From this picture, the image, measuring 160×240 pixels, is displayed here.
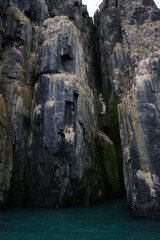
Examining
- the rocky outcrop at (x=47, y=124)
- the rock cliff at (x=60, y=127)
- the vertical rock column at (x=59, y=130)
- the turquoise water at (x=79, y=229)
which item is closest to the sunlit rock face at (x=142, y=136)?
the rock cliff at (x=60, y=127)

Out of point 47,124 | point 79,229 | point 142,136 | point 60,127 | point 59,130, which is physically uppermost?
point 47,124

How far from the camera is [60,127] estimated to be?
17781 millimetres

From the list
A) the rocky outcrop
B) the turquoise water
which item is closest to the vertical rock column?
the rocky outcrop

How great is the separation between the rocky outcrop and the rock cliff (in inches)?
3.2

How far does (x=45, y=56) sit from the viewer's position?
2122 cm

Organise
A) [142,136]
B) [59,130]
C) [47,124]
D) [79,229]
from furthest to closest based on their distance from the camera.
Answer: [47,124]
[59,130]
[142,136]
[79,229]

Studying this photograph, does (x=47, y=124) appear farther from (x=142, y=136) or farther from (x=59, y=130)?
(x=142, y=136)

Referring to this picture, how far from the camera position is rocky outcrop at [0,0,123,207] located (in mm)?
17266

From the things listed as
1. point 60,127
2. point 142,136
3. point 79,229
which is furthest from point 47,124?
point 79,229

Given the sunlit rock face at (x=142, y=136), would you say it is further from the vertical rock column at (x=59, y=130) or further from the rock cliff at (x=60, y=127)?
the vertical rock column at (x=59, y=130)

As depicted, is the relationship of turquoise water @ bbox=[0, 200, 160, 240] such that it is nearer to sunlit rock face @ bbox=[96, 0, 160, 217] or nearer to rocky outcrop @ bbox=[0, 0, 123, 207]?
sunlit rock face @ bbox=[96, 0, 160, 217]

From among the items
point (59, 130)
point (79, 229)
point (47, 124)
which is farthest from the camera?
point (47, 124)

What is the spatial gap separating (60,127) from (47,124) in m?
1.27

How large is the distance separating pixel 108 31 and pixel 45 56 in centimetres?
2333
